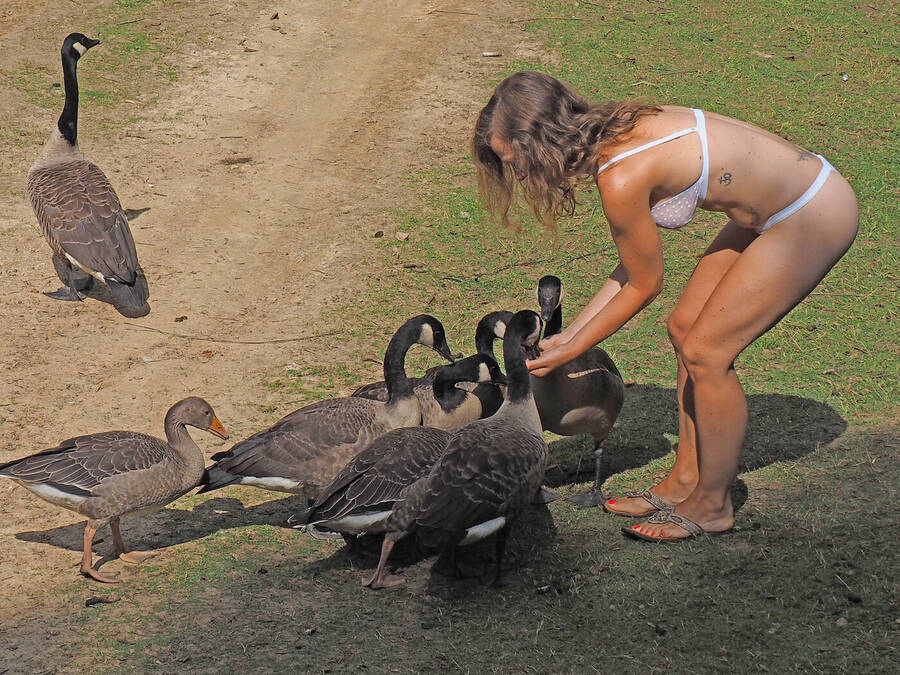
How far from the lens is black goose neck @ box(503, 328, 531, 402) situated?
581 cm

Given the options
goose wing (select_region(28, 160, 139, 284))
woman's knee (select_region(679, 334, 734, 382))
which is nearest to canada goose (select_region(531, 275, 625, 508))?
woman's knee (select_region(679, 334, 734, 382))

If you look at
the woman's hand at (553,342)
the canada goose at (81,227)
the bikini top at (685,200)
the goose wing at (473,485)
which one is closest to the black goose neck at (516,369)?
the woman's hand at (553,342)

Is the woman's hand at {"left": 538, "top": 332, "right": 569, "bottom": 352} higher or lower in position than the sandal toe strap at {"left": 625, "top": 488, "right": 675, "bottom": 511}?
higher

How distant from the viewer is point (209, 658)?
4.84 metres

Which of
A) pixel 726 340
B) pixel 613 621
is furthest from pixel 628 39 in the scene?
pixel 613 621

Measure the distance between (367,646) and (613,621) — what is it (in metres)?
1.21

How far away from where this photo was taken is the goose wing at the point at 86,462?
18.6 feet

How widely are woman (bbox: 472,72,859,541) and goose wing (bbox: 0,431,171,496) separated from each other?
7.94ft

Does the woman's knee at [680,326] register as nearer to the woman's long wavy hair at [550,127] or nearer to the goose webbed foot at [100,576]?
the woman's long wavy hair at [550,127]

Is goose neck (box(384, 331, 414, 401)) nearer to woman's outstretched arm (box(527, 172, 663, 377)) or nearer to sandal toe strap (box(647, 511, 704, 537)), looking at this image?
woman's outstretched arm (box(527, 172, 663, 377))

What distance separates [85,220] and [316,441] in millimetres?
4065

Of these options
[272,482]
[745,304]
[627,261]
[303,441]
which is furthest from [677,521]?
[272,482]

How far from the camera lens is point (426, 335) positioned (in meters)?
6.77

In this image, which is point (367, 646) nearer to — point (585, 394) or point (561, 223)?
point (585, 394)
